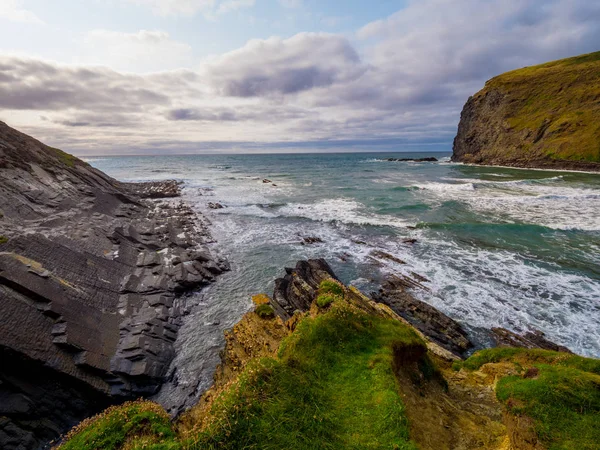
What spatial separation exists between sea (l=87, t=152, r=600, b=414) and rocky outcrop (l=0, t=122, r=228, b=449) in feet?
4.42

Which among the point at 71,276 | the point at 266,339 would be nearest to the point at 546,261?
the point at 266,339

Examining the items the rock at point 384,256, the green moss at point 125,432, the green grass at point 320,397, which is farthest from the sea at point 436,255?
the green grass at point 320,397

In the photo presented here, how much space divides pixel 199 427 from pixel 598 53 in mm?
149598

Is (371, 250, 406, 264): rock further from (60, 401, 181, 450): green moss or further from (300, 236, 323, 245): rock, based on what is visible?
(60, 401, 181, 450): green moss

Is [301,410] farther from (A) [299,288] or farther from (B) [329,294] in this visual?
(A) [299,288]

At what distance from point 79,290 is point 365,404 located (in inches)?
516

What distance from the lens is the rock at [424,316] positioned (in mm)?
11633

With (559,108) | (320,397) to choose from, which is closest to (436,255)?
(320,397)

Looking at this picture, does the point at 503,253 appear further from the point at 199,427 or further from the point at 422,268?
the point at 199,427

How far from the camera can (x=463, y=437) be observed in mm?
5395

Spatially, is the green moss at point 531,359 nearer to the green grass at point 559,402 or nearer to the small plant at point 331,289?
the green grass at point 559,402

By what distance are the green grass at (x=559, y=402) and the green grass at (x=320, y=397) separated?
88.9 inches

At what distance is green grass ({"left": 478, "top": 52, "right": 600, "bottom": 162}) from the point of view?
226ft

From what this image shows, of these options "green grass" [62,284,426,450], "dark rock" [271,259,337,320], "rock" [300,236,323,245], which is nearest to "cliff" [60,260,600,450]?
"green grass" [62,284,426,450]
